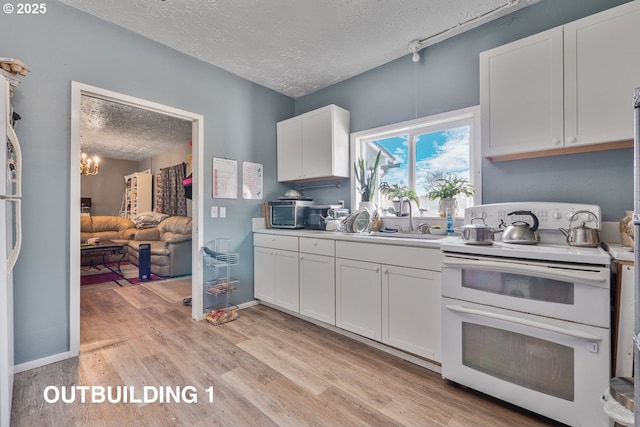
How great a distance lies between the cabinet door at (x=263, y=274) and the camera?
306 cm

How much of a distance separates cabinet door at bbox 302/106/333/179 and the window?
1.00 feet

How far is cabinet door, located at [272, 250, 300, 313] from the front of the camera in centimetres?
279

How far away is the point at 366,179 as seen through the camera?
301 centimetres

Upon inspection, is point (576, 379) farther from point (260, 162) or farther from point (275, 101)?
point (275, 101)

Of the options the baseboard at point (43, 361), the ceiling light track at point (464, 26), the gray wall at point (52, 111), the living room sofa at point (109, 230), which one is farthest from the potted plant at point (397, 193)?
the living room sofa at point (109, 230)

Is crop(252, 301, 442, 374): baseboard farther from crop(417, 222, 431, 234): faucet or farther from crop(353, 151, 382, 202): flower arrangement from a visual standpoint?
crop(353, 151, 382, 202): flower arrangement

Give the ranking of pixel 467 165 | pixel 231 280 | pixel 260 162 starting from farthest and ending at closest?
1. pixel 260 162
2. pixel 231 280
3. pixel 467 165

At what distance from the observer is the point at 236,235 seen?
3.16 meters

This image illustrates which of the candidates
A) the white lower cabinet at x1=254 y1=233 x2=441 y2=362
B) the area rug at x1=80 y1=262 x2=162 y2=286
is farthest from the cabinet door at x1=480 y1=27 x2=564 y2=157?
the area rug at x1=80 y1=262 x2=162 y2=286

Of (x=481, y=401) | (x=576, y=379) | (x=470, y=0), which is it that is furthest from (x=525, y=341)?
(x=470, y=0)

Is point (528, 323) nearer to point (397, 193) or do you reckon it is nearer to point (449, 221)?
point (449, 221)

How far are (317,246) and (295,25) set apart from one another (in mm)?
1839

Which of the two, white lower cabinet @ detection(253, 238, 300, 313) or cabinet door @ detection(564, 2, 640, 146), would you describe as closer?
cabinet door @ detection(564, 2, 640, 146)

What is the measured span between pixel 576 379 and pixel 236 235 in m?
2.85
